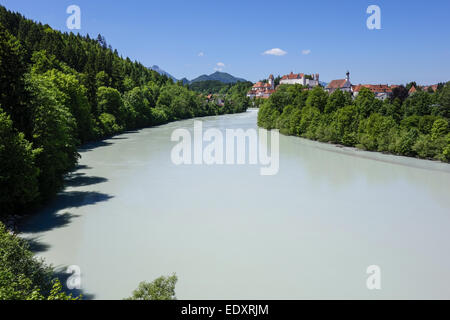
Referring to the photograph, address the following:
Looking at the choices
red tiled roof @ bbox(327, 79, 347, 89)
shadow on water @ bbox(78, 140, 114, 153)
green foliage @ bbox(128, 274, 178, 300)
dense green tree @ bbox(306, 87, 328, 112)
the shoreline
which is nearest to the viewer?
green foliage @ bbox(128, 274, 178, 300)

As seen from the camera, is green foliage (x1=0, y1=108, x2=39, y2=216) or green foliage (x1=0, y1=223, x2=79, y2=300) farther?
green foliage (x1=0, y1=108, x2=39, y2=216)

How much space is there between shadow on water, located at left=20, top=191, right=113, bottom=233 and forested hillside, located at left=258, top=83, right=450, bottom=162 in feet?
92.4

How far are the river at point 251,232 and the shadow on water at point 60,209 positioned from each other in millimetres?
53

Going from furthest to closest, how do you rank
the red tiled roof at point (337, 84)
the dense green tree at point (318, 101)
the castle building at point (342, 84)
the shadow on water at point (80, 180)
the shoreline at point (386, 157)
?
the red tiled roof at point (337, 84) < the castle building at point (342, 84) < the dense green tree at point (318, 101) < the shoreline at point (386, 157) < the shadow on water at point (80, 180)

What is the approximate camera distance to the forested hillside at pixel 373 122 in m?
31.4

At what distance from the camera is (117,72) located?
2581 inches

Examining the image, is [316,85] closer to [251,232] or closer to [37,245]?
[251,232]

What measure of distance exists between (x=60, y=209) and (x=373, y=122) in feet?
107

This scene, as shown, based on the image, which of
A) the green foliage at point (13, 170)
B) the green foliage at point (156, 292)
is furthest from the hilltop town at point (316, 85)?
the green foliage at point (156, 292)

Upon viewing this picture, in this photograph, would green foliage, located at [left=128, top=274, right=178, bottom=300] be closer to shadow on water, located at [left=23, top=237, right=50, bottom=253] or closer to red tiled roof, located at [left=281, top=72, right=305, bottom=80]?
shadow on water, located at [left=23, top=237, right=50, bottom=253]

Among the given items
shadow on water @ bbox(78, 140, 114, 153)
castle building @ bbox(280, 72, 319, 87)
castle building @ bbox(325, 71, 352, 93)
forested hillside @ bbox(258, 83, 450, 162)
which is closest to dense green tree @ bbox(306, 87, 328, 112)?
forested hillside @ bbox(258, 83, 450, 162)

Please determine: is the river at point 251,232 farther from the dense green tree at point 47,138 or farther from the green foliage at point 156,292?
the green foliage at point 156,292

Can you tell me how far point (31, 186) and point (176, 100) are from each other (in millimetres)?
69304

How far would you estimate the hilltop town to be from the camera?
355ft
